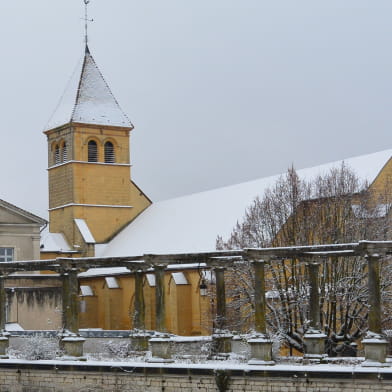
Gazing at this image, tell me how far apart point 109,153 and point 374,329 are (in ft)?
129

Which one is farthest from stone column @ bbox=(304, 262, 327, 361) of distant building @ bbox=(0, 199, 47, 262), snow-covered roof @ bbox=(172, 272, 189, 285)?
distant building @ bbox=(0, 199, 47, 262)

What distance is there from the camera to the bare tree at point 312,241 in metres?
34.5

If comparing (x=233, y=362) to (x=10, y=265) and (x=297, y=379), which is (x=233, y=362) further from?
(x=10, y=265)

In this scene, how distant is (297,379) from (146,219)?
36918mm

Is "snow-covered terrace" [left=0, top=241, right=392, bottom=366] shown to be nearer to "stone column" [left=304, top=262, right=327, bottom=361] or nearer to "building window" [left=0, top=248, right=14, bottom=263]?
"stone column" [left=304, top=262, right=327, bottom=361]

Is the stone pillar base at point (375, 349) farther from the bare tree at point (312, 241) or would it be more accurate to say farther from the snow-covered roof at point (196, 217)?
the snow-covered roof at point (196, 217)

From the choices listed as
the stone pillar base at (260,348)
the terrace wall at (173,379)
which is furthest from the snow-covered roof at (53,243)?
the stone pillar base at (260,348)

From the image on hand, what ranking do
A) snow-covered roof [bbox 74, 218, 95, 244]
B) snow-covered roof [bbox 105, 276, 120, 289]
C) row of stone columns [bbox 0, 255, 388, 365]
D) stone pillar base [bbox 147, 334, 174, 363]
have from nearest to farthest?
row of stone columns [bbox 0, 255, 388, 365]
stone pillar base [bbox 147, 334, 174, 363]
snow-covered roof [bbox 105, 276, 120, 289]
snow-covered roof [bbox 74, 218, 95, 244]

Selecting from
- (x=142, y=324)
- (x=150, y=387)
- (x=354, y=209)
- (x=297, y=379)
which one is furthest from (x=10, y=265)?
(x=354, y=209)

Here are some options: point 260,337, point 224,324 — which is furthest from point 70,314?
point 260,337

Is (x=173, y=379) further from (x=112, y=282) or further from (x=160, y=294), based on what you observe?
(x=112, y=282)

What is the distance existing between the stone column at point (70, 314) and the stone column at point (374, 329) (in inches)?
358

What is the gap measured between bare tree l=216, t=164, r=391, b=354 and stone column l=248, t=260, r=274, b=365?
296 inches

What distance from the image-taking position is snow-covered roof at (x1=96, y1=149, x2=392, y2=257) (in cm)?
4622
